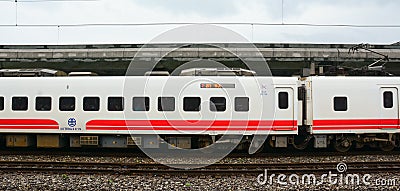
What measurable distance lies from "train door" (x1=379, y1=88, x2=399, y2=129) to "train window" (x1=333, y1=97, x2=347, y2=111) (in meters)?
1.44

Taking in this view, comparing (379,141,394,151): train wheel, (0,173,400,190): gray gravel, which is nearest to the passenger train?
(379,141,394,151): train wheel

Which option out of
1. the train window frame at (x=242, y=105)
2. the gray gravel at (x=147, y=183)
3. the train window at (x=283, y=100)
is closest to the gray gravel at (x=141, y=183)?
the gray gravel at (x=147, y=183)

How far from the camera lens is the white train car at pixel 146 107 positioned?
15281 mm

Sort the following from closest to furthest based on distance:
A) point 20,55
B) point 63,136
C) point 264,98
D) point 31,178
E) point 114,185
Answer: point 114,185 → point 31,178 → point 264,98 → point 63,136 → point 20,55

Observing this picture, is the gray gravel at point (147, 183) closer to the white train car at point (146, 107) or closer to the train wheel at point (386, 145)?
the white train car at point (146, 107)

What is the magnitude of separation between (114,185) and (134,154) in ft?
17.3

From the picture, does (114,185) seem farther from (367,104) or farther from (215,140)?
(367,104)

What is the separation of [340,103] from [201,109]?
5.34 metres

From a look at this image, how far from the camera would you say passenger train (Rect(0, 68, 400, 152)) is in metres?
15.3

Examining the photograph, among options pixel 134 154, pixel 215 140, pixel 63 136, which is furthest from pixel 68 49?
pixel 215 140

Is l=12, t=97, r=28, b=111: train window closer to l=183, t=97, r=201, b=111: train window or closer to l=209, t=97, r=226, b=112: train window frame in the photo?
l=183, t=97, r=201, b=111: train window

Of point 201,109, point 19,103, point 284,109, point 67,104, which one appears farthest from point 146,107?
point 284,109

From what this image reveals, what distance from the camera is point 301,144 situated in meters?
→ 16.4

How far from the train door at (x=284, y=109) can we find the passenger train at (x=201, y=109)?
0.04 m
